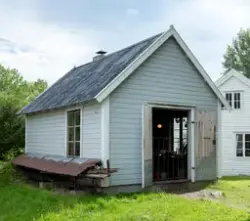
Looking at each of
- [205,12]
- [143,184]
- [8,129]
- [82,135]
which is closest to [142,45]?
[205,12]

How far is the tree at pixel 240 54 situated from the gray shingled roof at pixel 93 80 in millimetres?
35547

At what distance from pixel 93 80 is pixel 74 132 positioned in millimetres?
1999

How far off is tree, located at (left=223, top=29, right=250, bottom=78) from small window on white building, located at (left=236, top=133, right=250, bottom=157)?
27.5 metres

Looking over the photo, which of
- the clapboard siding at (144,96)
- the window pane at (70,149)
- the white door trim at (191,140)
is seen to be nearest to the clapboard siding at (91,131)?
the clapboard siding at (144,96)

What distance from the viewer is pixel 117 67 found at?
43.3 ft

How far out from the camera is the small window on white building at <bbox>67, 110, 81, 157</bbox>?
13688 millimetres

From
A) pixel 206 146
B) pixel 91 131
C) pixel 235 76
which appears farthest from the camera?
pixel 235 76

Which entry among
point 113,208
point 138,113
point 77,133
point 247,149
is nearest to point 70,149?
point 77,133

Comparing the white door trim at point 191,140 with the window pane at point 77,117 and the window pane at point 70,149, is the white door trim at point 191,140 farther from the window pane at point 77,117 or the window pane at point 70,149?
the window pane at point 70,149

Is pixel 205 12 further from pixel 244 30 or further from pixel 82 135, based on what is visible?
pixel 244 30

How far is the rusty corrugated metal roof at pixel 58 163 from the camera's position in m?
11.8

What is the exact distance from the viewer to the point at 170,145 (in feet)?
55.6

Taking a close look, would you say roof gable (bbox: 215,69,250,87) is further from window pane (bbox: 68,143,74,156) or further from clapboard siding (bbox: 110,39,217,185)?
window pane (bbox: 68,143,74,156)

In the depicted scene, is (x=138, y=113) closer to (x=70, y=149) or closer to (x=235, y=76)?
(x=70, y=149)
